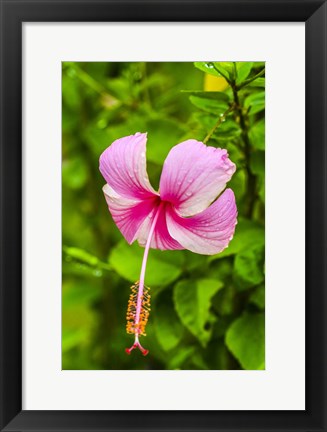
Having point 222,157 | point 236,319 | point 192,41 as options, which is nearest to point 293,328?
point 236,319

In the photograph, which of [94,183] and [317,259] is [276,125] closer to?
[317,259]

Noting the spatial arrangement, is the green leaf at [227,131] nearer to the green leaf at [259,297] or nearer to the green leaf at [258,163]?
the green leaf at [258,163]

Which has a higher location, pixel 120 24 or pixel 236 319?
pixel 120 24

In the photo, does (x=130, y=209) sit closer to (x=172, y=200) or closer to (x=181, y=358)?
(x=172, y=200)

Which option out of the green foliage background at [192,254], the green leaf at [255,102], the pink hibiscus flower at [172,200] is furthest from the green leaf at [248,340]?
the green leaf at [255,102]

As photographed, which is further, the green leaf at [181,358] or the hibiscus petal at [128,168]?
the green leaf at [181,358]
